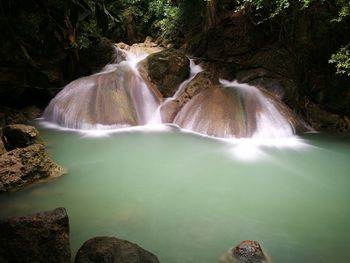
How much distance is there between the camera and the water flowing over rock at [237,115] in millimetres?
8312

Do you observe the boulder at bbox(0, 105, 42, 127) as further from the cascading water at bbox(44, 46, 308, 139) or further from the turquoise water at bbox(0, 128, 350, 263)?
the turquoise water at bbox(0, 128, 350, 263)

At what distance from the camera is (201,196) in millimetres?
5270

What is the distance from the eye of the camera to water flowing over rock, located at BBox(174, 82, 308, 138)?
27.3 ft

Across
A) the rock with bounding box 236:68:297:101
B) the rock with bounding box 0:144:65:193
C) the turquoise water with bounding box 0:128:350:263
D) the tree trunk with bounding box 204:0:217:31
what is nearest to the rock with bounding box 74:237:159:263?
the turquoise water with bounding box 0:128:350:263

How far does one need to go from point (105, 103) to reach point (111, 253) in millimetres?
6647

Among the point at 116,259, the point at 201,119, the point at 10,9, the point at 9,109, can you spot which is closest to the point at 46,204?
the point at 116,259

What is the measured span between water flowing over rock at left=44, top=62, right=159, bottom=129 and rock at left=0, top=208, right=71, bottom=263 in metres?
5.76

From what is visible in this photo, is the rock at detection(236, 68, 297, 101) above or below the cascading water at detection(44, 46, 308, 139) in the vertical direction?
above

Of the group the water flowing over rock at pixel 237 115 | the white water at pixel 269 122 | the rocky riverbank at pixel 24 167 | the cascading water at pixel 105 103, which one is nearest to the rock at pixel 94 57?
the cascading water at pixel 105 103

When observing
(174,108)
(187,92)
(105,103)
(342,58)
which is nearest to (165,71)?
(187,92)

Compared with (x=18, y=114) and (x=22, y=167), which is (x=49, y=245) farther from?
(x=18, y=114)

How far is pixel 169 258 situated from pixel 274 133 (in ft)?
18.0

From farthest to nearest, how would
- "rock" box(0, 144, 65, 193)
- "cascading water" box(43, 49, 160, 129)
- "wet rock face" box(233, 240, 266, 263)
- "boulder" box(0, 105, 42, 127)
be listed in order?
"boulder" box(0, 105, 42, 127) < "cascading water" box(43, 49, 160, 129) < "rock" box(0, 144, 65, 193) < "wet rock face" box(233, 240, 266, 263)

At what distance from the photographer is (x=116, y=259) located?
2994 millimetres
